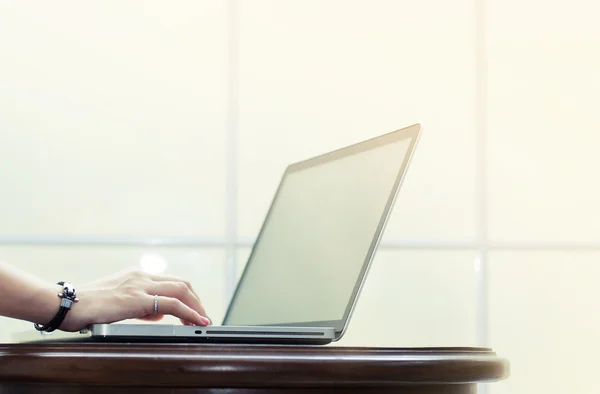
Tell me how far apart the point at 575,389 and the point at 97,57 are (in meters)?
0.76

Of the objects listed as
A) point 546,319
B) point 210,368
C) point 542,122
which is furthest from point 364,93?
point 210,368

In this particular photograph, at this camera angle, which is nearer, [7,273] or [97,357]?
[97,357]

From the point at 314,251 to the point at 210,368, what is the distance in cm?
34

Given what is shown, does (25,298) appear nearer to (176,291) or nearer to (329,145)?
(176,291)

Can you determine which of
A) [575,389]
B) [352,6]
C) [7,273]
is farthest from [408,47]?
[7,273]

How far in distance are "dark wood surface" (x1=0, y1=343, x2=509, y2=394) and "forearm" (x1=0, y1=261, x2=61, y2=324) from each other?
5.2 inches

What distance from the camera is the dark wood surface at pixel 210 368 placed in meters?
0.56

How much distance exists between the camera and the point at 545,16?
117 cm

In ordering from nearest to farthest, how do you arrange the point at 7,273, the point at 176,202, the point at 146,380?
the point at 146,380
the point at 7,273
the point at 176,202

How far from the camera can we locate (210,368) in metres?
0.56

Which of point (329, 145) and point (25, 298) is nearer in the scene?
point (25, 298)

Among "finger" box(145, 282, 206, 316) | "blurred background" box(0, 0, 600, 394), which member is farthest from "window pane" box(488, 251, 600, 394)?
"finger" box(145, 282, 206, 316)

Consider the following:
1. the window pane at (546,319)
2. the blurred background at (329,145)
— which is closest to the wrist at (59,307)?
the blurred background at (329,145)

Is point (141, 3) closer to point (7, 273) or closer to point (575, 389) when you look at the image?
point (7, 273)
